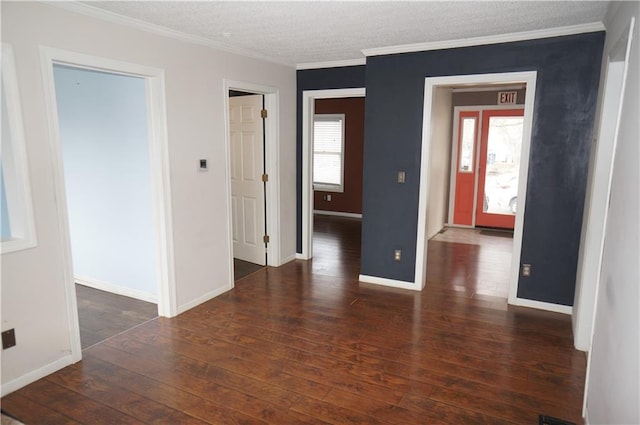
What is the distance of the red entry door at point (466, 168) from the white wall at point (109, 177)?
216 inches

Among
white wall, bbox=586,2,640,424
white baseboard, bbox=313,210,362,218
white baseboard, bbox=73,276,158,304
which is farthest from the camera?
white baseboard, bbox=313,210,362,218

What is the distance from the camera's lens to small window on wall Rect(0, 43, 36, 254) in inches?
95.4

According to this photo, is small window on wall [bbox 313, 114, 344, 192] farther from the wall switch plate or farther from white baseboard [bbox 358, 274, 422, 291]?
the wall switch plate

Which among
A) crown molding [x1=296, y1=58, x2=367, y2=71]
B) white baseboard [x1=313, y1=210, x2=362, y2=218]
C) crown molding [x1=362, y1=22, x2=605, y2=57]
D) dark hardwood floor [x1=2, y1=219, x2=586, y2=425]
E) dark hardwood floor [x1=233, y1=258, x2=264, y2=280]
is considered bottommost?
dark hardwood floor [x1=2, y1=219, x2=586, y2=425]

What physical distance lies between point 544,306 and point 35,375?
4.20m

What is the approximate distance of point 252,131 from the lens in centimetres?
504

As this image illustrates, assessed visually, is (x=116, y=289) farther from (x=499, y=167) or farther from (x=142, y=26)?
(x=499, y=167)

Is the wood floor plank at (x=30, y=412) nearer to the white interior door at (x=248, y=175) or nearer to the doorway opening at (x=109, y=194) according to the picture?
the doorway opening at (x=109, y=194)

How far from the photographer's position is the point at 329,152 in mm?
8672

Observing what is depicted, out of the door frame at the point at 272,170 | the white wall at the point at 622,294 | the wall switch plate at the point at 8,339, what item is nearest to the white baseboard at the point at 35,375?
the wall switch plate at the point at 8,339

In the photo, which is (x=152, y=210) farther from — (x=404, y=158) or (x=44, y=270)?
(x=404, y=158)

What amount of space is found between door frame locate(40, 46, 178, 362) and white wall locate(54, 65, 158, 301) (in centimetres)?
29

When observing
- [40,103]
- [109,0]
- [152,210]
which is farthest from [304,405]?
[109,0]

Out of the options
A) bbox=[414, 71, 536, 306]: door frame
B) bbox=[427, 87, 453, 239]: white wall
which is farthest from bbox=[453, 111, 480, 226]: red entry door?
bbox=[414, 71, 536, 306]: door frame
